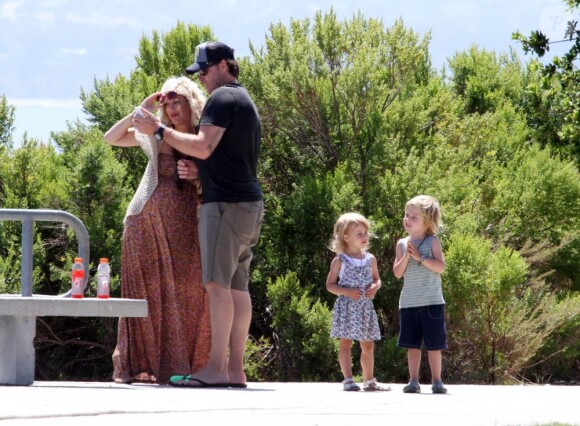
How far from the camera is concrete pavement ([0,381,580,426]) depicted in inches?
209

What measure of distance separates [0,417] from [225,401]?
1.38 meters

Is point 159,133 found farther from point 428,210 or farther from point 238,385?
point 428,210

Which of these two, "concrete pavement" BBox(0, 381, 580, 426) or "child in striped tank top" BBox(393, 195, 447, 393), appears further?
"child in striped tank top" BBox(393, 195, 447, 393)

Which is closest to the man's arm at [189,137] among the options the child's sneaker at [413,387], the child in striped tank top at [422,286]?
the child in striped tank top at [422,286]

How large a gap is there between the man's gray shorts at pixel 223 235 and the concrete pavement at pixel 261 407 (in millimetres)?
718

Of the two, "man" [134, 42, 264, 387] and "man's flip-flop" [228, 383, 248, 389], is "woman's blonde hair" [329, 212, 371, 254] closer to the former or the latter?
"man" [134, 42, 264, 387]

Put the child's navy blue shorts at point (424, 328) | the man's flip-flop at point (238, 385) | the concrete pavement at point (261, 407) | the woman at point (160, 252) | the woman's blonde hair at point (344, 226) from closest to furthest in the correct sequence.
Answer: the concrete pavement at point (261, 407) < the man's flip-flop at point (238, 385) < the woman at point (160, 252) < the child's navy blue shorts at point (424, 328) < the woman's blonde hair at point (344, 226)

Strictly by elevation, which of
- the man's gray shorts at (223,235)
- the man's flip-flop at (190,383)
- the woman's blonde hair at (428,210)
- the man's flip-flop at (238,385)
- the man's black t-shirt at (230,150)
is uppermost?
the man's black t-shirt at (230,150)

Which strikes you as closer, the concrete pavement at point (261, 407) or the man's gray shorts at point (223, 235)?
the concrete pavement at point (261, 407)

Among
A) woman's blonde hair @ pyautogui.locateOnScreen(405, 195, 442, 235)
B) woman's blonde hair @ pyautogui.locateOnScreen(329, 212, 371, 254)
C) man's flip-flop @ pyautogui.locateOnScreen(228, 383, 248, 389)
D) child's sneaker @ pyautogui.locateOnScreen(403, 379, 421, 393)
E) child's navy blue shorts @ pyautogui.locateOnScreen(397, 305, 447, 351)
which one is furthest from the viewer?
woman's blonde hair @ pyautogui.locateOnScreen(329, 212, 371, 254)

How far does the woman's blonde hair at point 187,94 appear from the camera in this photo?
25.1 ft

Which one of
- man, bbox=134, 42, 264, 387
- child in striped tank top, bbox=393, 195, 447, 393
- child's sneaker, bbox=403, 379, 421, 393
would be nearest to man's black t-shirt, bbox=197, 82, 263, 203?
man, bbox=134, 42, 264, 387

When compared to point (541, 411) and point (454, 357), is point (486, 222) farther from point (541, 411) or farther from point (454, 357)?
point (541, 411)

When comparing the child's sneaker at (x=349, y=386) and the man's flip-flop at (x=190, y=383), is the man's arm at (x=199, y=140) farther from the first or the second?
the child's sneaker at (x=349, y=386)
